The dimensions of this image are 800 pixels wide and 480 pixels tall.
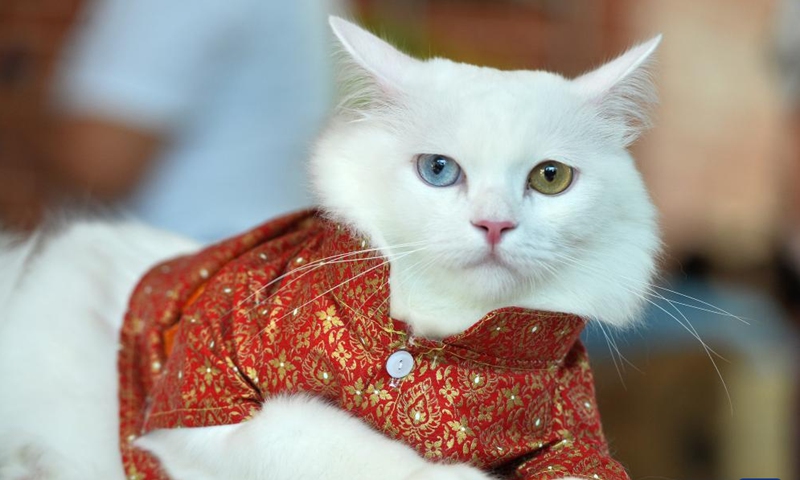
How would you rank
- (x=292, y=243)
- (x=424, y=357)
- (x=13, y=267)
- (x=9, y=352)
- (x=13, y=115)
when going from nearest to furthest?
(x=424, y=357)
(x=292, y=243)
(x=9, y=352)
(x=13, y=267)
(x=13, y=115)

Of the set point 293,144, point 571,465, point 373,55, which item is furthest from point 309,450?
point 293,144

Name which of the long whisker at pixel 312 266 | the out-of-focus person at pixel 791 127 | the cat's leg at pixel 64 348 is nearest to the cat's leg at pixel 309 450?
the long whisker at pixel 312 266

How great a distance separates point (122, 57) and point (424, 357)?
1502 millimetres

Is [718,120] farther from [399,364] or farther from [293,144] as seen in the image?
[399,364]

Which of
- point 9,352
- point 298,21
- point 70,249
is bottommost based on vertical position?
point 9,352

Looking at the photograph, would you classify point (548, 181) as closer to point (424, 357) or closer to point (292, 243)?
point (424, 357)

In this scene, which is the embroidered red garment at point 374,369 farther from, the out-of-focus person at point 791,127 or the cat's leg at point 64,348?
the out-of-focus person at point 791,127

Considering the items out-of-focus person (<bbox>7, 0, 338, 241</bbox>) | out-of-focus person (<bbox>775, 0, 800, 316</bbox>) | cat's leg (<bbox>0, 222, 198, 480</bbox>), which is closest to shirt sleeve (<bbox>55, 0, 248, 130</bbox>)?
out-of-focus person (<bbox>7, 0, 338, 241</bbox>)

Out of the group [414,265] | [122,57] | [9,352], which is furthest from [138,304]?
[122,57]

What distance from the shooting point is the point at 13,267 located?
1173 mm

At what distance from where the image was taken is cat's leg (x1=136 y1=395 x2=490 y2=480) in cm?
73

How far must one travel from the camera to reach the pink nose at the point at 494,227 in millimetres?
732

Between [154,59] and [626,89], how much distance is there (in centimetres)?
144

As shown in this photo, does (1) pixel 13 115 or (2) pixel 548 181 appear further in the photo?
(1) pixel 13 115
